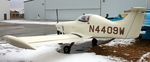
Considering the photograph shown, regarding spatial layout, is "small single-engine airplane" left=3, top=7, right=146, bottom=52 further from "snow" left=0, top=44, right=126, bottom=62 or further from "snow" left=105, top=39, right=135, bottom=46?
"snow" left=105, top=39, right=135, bottom=46

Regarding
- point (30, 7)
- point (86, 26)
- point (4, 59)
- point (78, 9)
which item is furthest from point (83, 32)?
point (30, 7)

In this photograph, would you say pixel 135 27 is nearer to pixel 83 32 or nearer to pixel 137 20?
pixel 137 20

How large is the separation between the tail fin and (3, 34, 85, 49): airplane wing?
1.87 metres

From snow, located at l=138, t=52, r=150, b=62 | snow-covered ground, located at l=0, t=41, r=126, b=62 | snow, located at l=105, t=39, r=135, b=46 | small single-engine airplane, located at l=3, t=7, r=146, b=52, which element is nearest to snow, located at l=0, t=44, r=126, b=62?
snow-covered ground, located at l=0, t=41, r=126, b=62

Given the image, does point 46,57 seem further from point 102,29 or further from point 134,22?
point 134,22

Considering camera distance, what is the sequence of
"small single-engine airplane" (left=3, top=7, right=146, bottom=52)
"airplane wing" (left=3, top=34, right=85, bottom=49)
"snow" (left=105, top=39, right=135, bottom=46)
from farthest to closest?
"snow" (left=105, top=39, right=135, bottom=46)
"small single-engine airplane" (left=3, top=7, right=146, bottom=52)
"airplane wing" (left=3, top=34, right=85, bottom=49)

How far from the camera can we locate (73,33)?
11.0 metres

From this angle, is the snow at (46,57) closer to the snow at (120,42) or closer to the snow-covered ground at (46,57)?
the snow-covered ground at (46,57)

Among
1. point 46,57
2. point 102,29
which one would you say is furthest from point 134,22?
point 46,57

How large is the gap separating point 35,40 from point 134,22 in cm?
364

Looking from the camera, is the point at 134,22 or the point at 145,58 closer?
the point at 145,58

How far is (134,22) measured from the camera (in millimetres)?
10148

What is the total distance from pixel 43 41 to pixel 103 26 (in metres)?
2.44

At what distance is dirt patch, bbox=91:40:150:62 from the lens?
32.3ft
